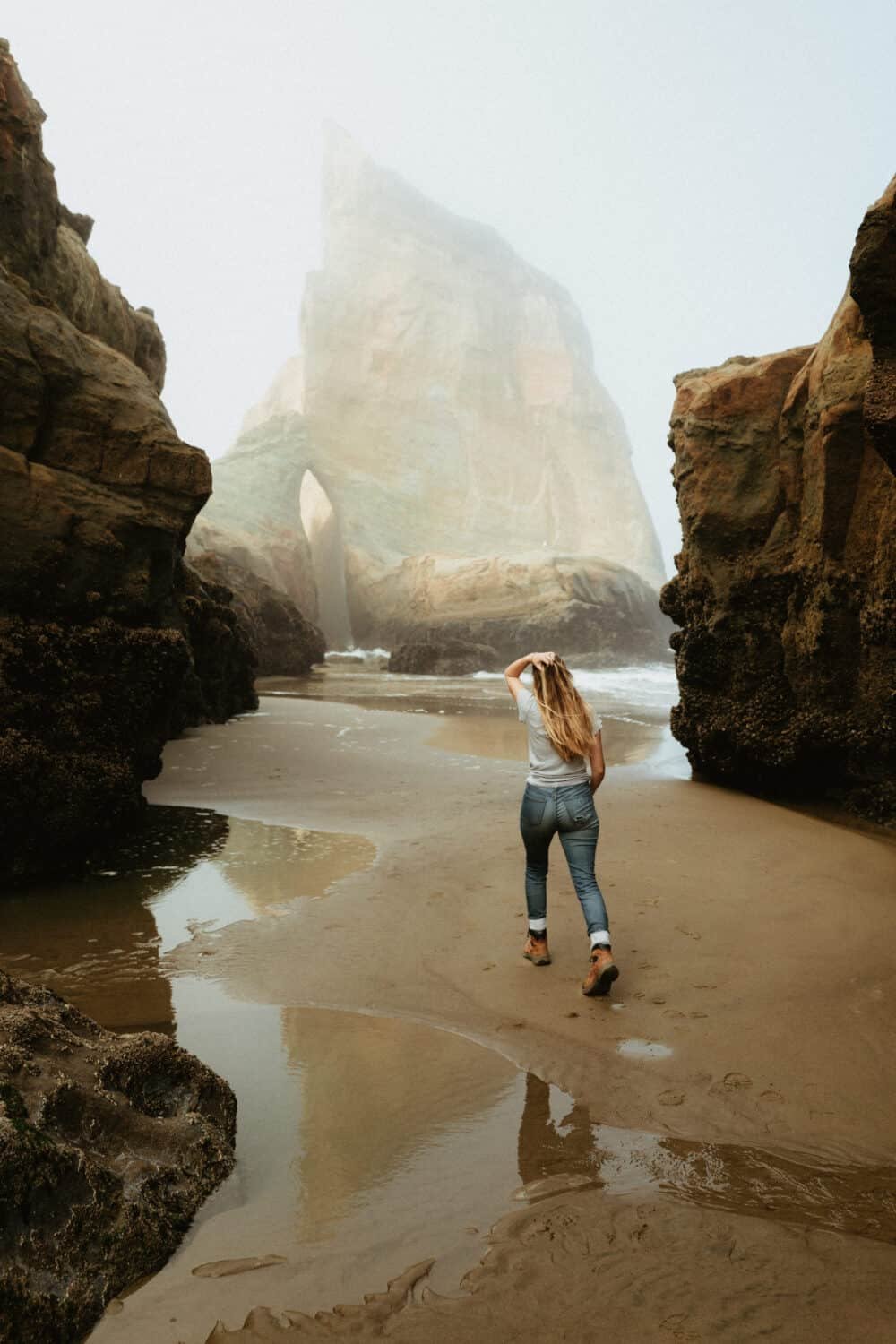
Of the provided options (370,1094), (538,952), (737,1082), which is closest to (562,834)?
(538,952)

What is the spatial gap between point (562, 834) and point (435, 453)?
2258 inches

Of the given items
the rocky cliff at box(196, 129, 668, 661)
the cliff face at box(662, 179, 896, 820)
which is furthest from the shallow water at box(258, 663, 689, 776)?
the rocky cliff at box(196, 129, 668, 661)

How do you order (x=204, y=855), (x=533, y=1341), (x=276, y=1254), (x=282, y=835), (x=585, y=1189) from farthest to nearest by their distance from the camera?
(x=282, y=835) → (x=204, y=855) → (x=585, y=1189) → (x=276, y=1254) → (x=533, y=1341)

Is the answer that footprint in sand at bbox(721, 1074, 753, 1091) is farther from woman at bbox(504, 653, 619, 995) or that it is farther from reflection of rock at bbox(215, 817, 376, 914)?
reflection of rock at bbox(215, 817, 376, 914)

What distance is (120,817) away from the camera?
21.1 feet

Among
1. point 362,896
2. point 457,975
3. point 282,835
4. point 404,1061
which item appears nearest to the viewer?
point 404,1061

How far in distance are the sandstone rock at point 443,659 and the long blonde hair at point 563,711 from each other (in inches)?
988

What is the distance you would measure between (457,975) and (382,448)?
5685 cm

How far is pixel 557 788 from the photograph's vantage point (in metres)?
4.41

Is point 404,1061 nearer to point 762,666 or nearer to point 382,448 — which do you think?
point 762,666

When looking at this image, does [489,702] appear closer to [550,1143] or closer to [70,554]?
[70,554]

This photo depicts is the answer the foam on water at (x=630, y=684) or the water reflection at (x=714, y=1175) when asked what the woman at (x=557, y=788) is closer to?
the water reflection at (x=714, y=1175)

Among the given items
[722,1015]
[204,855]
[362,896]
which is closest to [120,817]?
[204,855]

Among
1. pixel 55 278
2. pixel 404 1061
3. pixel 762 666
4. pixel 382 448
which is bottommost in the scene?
pixel 404 1061
